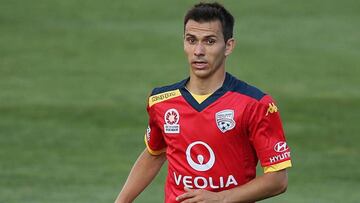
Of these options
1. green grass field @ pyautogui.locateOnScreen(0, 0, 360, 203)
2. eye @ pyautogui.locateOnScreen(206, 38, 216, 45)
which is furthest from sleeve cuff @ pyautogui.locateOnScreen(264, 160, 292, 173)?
green grass field @ pyautogui.locateOnScreen(0, 0, 360, 203)

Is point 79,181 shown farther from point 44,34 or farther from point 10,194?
point 44,34

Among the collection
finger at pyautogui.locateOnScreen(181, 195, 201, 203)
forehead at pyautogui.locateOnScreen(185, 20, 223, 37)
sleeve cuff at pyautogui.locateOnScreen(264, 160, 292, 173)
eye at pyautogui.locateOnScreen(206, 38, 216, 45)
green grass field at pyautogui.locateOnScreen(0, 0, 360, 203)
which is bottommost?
finger at pyautogui.locateOnScreen(181, 195, 201, 203)

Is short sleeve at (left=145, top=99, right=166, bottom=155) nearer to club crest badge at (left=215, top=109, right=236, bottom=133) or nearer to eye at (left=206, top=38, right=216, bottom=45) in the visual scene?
club crest badge at (left=215, top=109, right=236, bottom=133)

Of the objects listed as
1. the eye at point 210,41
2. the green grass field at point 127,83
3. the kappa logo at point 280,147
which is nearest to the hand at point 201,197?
the kappa logo at point 280,147

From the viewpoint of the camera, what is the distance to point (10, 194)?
49.0ft

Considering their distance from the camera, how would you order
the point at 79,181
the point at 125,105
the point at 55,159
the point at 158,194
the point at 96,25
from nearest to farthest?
1. the point at 158,194
2. the point at 79,181
3. the point at 55,159
4. the point at 125,105
5. the point at 96,25

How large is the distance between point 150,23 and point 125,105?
817 centimetres

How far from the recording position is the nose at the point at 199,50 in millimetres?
7234

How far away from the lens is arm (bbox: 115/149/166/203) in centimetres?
789

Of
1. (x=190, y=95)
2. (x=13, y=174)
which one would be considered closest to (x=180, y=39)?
(x=13, y=174)

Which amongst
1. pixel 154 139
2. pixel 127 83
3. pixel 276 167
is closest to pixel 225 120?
pixel 276 167

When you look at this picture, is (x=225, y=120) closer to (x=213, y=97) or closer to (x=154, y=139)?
(x=213, y=97)

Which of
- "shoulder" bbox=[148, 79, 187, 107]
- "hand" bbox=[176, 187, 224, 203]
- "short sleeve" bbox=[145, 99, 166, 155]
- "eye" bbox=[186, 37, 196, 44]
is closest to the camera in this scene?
"hand" bbox=[176, 187, 224, 203]

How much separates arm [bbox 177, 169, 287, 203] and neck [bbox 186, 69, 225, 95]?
2.04 feet
